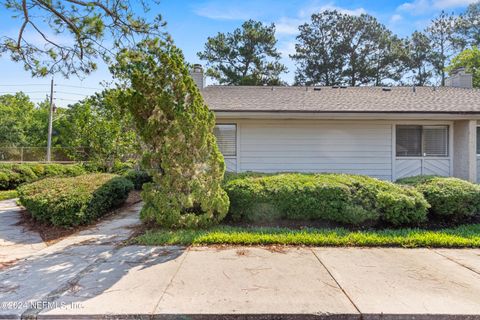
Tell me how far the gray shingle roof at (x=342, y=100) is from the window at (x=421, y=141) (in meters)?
0.74

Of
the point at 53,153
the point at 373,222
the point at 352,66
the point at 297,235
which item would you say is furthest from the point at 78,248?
the point at 352,66

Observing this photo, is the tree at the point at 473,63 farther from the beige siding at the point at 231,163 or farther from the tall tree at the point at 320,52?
the beige siding at the point at 231,163

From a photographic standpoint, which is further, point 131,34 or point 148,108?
point 131,34

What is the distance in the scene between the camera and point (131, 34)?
601cm

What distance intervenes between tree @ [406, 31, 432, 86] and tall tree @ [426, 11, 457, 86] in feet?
1.96

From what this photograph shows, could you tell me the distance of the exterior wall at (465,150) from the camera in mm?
8102

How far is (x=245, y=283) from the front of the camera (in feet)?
10.8

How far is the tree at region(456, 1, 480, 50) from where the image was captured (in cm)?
2681

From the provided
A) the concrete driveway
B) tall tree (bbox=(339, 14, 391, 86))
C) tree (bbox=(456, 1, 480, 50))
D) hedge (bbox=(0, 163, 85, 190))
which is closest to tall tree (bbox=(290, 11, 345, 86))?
tall tree (bbox=(339, 14, 391, 86))

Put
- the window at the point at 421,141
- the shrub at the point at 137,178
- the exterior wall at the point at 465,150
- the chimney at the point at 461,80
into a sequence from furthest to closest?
the chimney at the point at 461,80
the shrub at the point at 137,178
the window at the point at 421,141
the exterior wall at the point at 465,150

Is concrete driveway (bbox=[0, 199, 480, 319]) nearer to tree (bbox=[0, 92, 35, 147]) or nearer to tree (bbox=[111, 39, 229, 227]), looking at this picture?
tree (bbox=[111, 39, 229, 227])

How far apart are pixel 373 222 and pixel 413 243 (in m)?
0.92

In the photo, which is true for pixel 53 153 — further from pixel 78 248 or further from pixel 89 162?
pixel 78 248

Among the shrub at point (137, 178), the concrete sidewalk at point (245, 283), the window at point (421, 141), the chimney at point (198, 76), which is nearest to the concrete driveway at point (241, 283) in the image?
the concrete sidewalk at point (245, 283)
